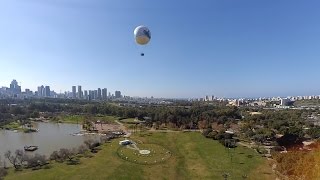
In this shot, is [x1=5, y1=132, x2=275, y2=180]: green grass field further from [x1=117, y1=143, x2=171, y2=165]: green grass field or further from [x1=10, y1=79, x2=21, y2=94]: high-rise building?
[x1=10, y1=79, x2=21, y2=94]: high-rise building

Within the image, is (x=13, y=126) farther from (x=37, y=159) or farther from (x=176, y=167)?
(x=176, y=167)

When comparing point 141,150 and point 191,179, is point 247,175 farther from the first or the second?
point 141,150

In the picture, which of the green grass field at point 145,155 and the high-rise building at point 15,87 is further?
the high-rise building at point 15,87

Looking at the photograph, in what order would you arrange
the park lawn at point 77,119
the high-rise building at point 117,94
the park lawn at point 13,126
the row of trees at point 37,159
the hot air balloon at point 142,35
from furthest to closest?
A: the high-rise building at point 117,94 → the park lawn at point 77,119 → the park lawn at point 13,126 → the row of trees at point 37,159 → the hot air balloon at point 142,35

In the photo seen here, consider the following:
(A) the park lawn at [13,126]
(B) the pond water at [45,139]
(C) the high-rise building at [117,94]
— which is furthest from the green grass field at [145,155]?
(C) the high-rise building at [117,94]

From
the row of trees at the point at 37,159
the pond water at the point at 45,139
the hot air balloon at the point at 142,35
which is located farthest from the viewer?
the pond water at the point at 45,139

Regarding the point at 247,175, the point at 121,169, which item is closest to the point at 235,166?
the point at 247,175

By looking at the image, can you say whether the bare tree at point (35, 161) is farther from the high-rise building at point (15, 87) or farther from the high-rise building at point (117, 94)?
the high-rise building at point (117, 94)
